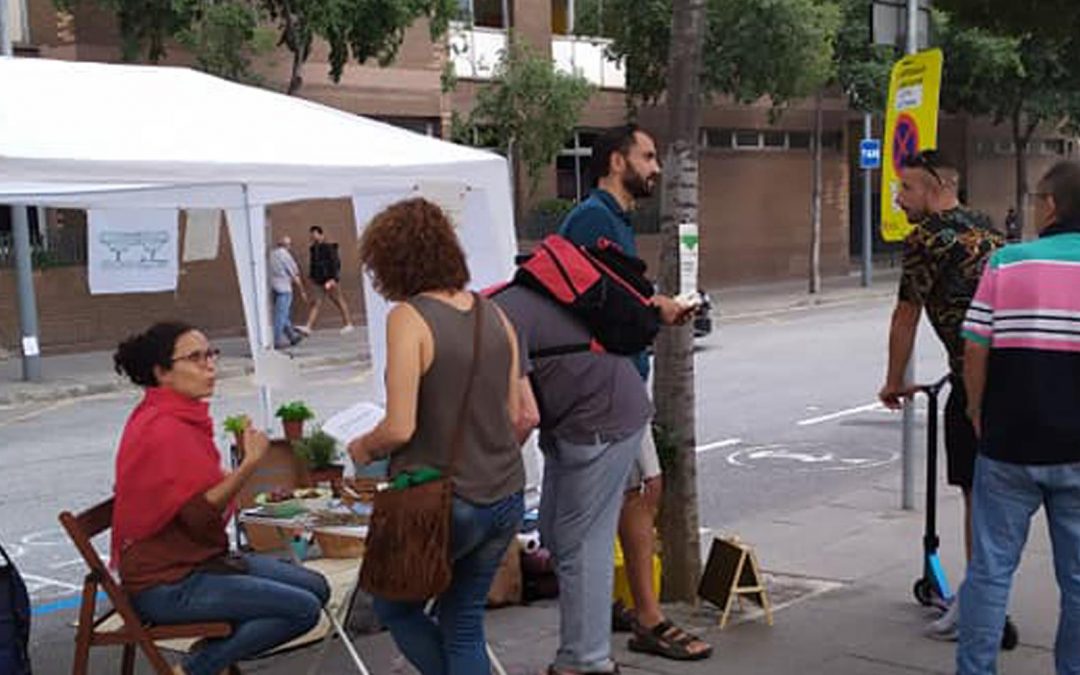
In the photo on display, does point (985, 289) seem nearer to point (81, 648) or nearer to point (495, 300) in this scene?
point (495, 300)

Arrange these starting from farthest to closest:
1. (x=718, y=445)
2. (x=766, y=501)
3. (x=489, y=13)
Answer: (x=489, y=13)
(x=718, y=445)
(x=766, y=501)

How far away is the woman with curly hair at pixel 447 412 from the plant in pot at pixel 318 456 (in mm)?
2391

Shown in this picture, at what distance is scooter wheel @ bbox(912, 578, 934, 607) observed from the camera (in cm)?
588

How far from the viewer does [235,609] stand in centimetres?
434

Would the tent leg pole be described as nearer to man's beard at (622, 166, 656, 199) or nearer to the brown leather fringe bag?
man's beard at (622, 166, 656, 199)

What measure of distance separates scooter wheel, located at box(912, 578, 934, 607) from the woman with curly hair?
2.58 meters

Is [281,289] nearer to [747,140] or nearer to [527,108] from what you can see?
[527,108]

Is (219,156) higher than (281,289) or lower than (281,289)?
higher

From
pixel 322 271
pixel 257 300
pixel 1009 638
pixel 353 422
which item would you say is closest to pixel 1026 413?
pixel 1009 638

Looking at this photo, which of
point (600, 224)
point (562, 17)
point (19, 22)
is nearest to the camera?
point (600, 224)

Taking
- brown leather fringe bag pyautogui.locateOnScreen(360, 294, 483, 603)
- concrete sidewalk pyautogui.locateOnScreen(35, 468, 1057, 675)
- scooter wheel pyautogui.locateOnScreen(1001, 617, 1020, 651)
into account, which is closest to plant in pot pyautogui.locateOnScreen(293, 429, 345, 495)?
concrete sidewalk pyautogui.locateOnScreen(35, 468, 1057, 675)

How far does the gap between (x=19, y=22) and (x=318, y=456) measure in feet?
54.6

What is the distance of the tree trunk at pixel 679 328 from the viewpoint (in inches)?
229

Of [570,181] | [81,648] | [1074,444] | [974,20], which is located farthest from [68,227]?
[1074,444]
